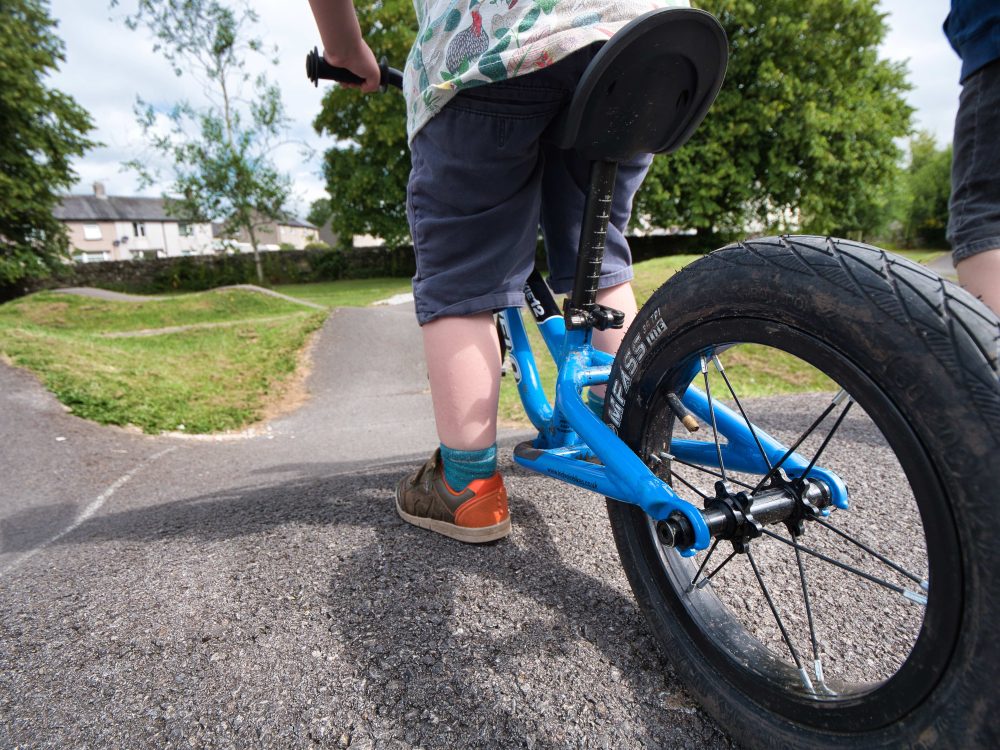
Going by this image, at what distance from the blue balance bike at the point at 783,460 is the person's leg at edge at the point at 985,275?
2.34 ft

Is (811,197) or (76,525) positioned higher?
(811,197)

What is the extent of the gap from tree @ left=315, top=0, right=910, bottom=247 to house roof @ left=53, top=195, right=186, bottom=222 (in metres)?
46.7

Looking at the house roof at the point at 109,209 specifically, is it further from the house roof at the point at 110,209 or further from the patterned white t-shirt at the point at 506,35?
the patterned white t-shirt at the point at 506,35

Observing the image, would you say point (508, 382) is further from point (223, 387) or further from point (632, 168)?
point (632, 168)

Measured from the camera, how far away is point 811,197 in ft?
72.7

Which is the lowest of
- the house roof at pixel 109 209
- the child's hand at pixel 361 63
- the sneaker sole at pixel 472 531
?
the sneaker sole at pixel 472 531

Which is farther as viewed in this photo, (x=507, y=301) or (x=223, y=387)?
(x=223, y=387)

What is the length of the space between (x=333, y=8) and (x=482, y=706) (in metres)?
1.76

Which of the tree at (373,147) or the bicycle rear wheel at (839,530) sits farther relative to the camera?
the tree at (373,147)

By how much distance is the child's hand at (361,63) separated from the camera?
1825mm

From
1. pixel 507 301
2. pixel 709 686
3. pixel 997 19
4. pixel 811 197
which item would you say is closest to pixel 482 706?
pixel 709 686

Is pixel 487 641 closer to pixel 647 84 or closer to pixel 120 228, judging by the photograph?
pixel 647 84

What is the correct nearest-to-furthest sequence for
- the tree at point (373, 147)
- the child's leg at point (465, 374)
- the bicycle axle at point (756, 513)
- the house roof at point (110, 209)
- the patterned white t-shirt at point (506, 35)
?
the bicycle axle at point (756, 513)
the patterned white t-shirt at point (506, 35)
the child's leg at point (465, 374)
the tree at point (373, 147)
the house roof at point (110, 209)

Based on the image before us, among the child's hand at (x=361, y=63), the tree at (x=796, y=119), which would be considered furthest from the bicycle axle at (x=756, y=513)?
the tree at (x=796, y=119)
